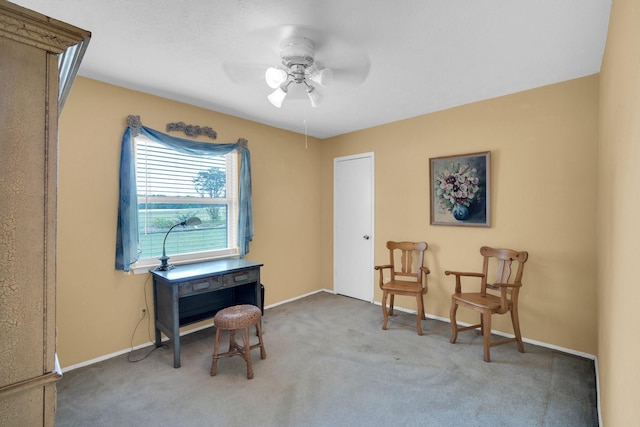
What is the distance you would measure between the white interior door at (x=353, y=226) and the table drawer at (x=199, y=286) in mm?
2144

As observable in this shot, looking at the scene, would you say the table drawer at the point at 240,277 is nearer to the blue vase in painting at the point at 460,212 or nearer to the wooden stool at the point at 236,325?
the wooden stool at the point at 236,325

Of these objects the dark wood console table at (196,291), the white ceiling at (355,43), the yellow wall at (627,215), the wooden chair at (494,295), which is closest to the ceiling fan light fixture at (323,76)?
the white ceiling at (355,43)

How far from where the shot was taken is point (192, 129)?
3.25 meters

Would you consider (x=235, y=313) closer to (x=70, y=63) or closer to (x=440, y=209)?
(x=70, y=63)

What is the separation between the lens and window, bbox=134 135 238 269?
2.96 meters

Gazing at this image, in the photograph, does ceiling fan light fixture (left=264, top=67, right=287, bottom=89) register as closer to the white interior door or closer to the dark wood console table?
the dark wood console table

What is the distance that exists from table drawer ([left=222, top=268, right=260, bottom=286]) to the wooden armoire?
208 cm

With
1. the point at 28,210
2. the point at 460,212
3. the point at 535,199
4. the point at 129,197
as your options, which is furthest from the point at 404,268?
the point at 28,210

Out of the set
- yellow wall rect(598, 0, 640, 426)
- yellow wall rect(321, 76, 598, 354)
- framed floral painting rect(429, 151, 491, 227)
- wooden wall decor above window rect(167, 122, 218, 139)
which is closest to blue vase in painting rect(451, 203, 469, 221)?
framed floral painting rect(429, 151, 491, 227)

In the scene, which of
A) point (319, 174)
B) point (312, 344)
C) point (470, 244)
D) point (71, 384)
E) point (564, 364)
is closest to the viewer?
point (71, 384)

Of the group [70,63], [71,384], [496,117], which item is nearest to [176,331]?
[71,384]

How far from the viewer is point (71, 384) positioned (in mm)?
2311

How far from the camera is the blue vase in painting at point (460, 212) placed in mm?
3309

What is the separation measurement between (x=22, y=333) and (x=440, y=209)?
3.51 m
